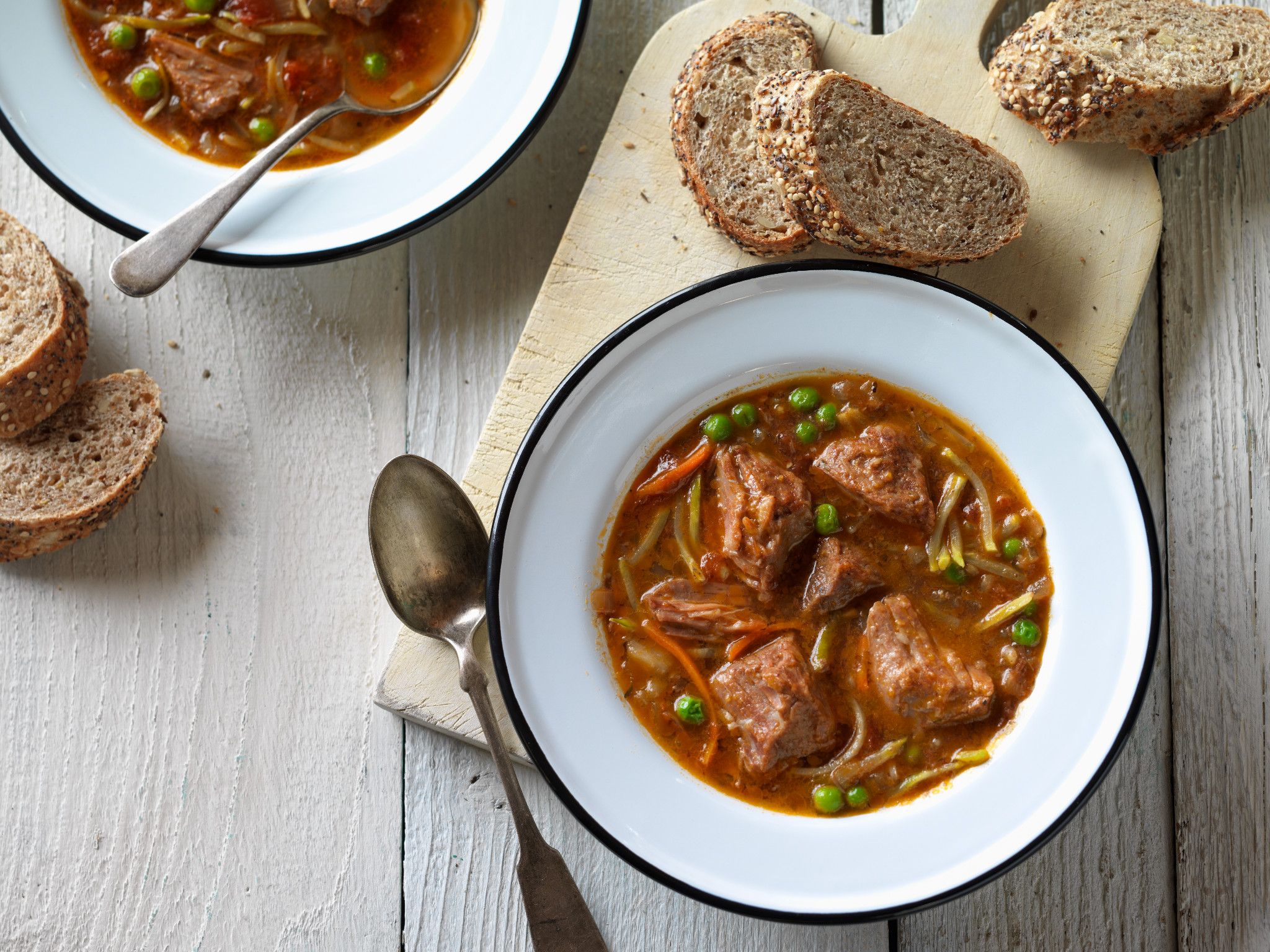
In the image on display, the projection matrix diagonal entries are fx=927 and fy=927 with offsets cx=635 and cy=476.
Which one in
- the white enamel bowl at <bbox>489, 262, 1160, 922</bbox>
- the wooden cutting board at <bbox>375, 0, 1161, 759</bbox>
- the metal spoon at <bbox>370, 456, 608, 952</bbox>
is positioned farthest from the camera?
the wooden cutting board at <bbox>375, 0, 1161, 759</bbox>

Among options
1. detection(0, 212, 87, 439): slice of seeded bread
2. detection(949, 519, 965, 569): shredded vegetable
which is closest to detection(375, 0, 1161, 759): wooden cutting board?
detection(949, 519, 965, 569): shredded vegetable

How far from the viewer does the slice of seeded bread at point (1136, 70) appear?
12.1 feet

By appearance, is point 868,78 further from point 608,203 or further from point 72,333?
point 72,333

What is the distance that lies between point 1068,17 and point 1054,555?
219 centimetres

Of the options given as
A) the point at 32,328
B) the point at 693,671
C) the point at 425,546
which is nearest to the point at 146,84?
the point at 32,328

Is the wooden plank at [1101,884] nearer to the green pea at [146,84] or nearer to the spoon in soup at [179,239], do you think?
the spoon in soup at [179,239]

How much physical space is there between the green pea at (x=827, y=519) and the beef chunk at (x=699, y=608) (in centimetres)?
39

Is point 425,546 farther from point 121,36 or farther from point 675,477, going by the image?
point 121,36

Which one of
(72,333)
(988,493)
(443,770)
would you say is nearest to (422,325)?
(72,333)

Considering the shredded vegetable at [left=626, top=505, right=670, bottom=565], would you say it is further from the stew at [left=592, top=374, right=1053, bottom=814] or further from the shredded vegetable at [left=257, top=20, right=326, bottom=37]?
the shredded vegetable at [left=257, top=20, right=326, bottom=37]

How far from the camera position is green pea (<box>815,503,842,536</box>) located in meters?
3.61

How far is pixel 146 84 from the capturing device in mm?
3928

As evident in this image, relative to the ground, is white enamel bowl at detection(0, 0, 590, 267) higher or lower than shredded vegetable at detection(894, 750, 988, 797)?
higher

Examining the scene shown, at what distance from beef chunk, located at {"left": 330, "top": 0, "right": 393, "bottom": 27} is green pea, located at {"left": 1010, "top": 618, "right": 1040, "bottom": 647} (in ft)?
12.1
